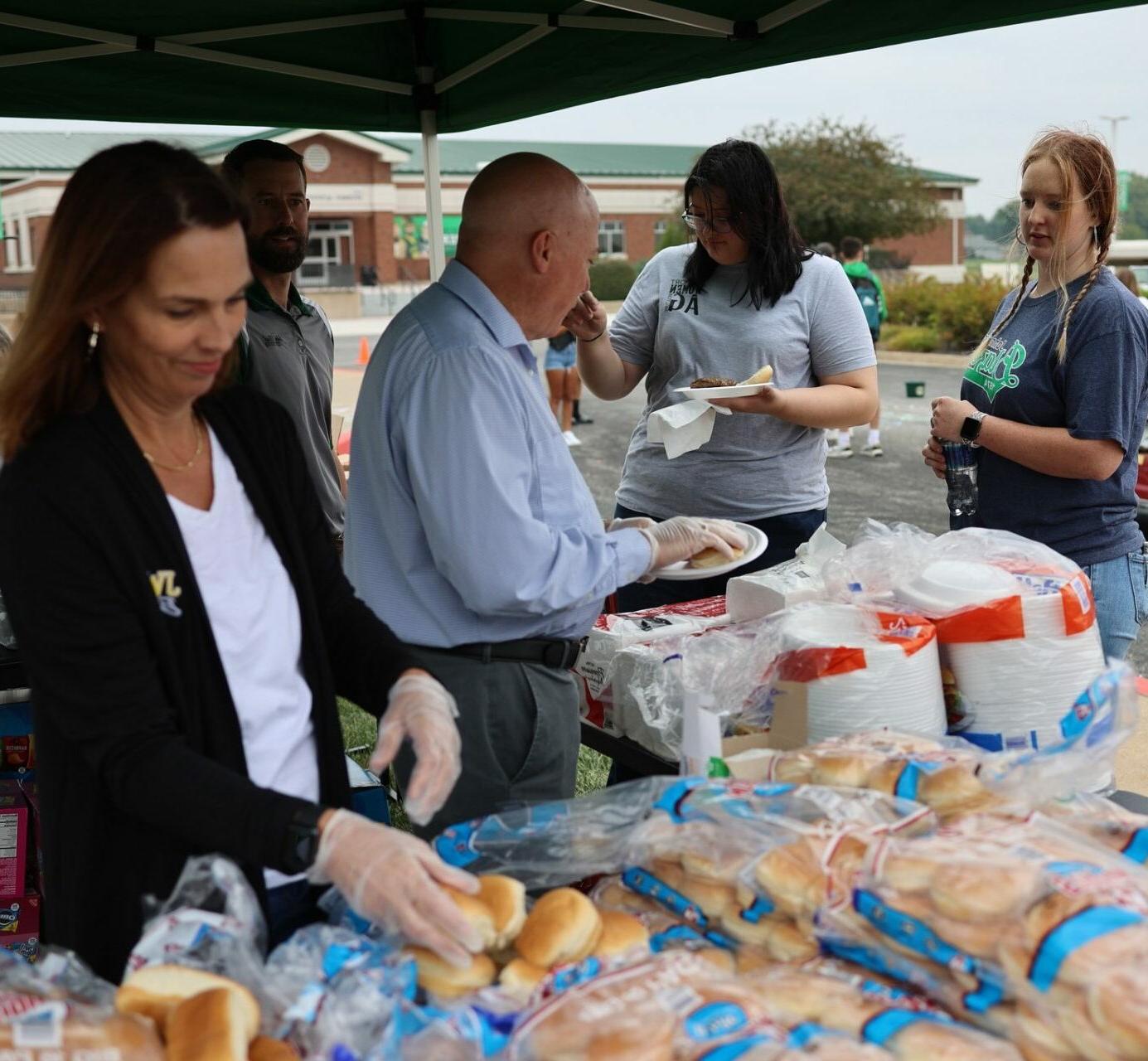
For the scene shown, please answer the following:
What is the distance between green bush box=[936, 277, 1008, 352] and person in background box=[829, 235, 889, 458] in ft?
27.5

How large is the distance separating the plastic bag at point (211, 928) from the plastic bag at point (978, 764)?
2.52ft

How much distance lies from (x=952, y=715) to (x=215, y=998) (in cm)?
136

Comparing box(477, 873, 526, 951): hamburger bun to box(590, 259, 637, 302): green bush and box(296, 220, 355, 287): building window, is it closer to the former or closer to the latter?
box(590, 259, 637, 302): green bush

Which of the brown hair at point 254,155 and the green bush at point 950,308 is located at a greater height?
the green bush at point 950,308

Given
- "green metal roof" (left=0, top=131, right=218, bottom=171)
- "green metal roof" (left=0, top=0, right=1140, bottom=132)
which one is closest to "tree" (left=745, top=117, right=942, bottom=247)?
"green metal roof" (left=0, top=131, right=218, bottom=171)

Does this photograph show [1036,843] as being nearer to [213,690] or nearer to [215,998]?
[215,998]

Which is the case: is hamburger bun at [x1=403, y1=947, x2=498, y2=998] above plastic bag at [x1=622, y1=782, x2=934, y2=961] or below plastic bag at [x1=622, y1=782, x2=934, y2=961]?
below

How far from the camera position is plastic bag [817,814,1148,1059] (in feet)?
3.67

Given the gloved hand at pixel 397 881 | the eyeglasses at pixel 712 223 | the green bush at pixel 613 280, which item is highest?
the green bush at pixel 613 280

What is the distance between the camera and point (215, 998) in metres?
1.17

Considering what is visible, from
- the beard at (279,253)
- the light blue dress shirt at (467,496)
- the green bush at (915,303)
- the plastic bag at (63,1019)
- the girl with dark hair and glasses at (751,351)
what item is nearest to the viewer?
the plastic bag at (63,1019)

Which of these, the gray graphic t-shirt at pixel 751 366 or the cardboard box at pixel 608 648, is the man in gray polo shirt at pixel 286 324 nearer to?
the gray graphic t-shirt at pixel 751 366

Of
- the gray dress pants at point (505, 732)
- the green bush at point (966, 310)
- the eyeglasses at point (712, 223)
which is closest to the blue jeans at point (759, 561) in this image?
the eyeglasses at point (712, 223)

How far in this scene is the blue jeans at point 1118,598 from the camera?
260cm
